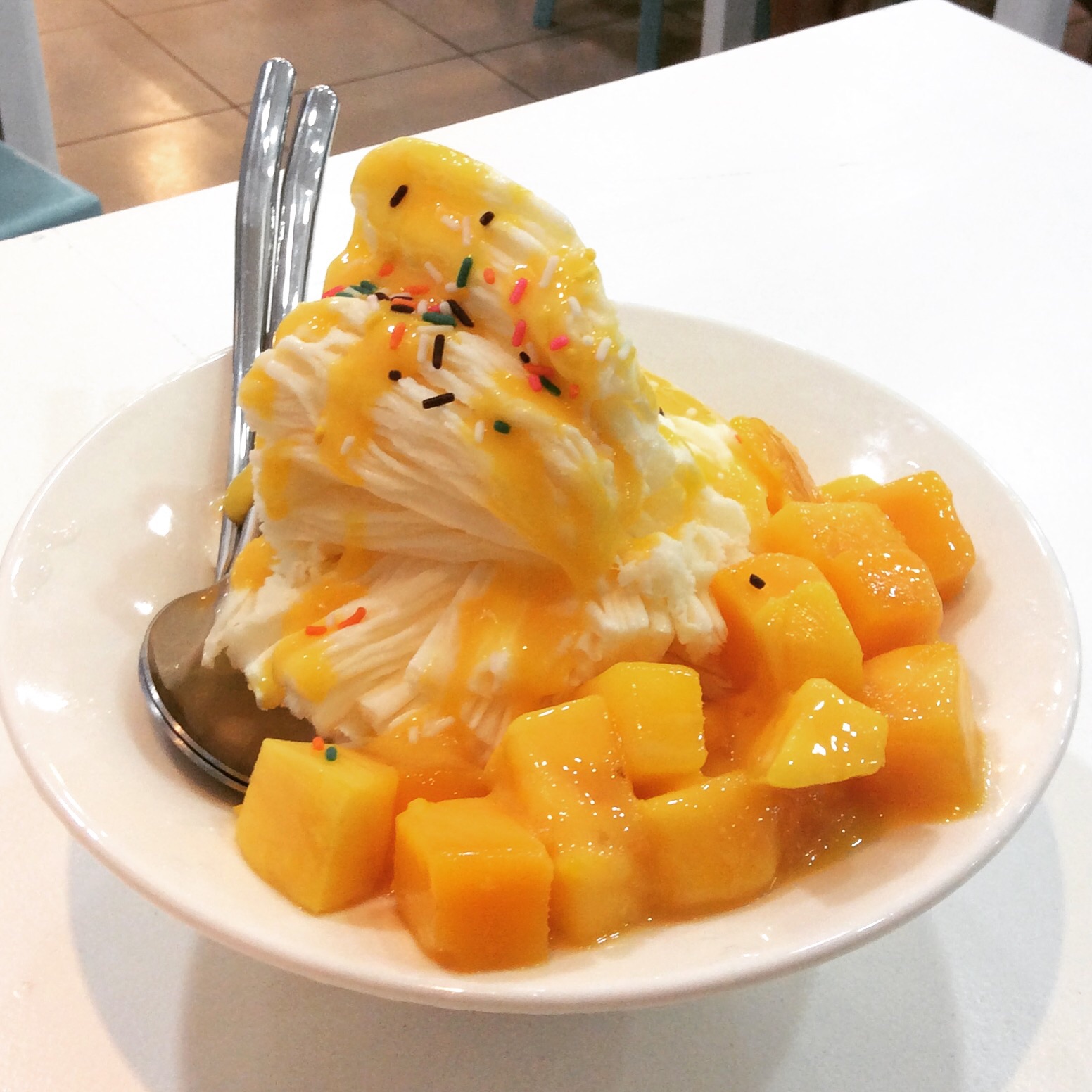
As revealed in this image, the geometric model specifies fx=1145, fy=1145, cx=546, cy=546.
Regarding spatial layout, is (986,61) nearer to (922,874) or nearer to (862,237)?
(862,237)

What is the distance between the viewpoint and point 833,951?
0.80 m

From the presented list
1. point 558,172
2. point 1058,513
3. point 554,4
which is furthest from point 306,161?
point 554,4

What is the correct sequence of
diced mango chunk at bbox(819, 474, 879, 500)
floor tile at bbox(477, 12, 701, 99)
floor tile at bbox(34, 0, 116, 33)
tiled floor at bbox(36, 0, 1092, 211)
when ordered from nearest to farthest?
diced mango chunk at bbox(819, 474, 879, 500) → tiled floor at bbox(36, 0, 1092, 211) → floor tile at bbox(477, 12, 701, 99) → floor tile at bbox(34, 0, 116, 33)

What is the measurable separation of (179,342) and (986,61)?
78.7 inches

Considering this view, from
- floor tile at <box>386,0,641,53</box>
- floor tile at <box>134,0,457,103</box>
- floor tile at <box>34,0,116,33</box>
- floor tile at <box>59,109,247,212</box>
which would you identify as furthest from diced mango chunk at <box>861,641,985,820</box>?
floor tile at <box>34,0,116,33</box>

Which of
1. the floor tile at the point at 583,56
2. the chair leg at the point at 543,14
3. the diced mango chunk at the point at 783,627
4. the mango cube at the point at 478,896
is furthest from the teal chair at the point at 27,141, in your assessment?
the chair leg at the point at 543,14

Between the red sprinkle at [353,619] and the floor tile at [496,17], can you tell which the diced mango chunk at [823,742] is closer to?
the red sprinkle at [353,619]

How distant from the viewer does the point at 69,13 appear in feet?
18.0

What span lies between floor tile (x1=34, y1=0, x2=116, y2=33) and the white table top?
3989 millimetres

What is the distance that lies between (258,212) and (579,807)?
933 millimetres

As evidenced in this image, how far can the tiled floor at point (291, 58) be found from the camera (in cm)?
461

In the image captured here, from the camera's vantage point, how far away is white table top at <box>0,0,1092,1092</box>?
3.24ft

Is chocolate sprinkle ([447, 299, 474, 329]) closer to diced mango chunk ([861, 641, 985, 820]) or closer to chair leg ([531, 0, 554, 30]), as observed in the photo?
diced mango chunk ([861, 641, 985, 820])

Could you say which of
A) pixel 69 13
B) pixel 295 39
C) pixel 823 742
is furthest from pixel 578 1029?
pixel 69 13
